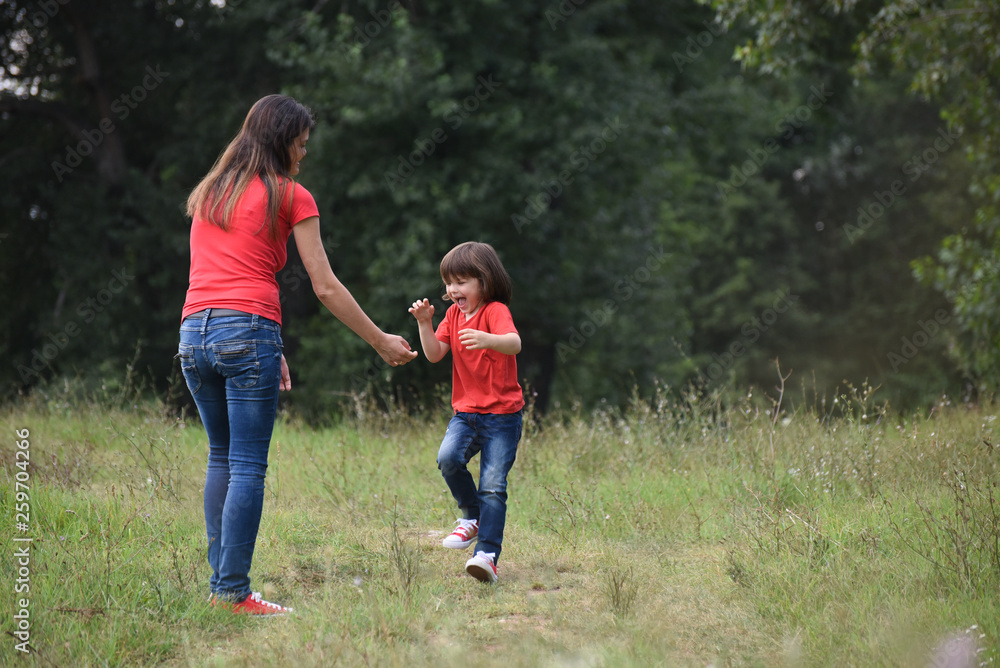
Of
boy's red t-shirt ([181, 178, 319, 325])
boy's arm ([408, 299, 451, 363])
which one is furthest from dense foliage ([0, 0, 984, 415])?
boy's red t-shirt ([181, 178, 319, 325])

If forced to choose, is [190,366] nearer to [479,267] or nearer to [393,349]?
[393,349]

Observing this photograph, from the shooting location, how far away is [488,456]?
406 centimetres

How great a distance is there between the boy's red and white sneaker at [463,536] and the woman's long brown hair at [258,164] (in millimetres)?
1804

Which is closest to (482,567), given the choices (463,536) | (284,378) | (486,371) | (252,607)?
(463,536)

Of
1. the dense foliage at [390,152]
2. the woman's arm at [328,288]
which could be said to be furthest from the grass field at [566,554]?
the dense foliage at [390,152]

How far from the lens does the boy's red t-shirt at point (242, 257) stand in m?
3.35

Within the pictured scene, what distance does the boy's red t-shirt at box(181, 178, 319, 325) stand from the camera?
3346 mm

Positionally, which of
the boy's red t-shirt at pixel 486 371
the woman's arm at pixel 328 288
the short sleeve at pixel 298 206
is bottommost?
the boy's red t-shirt at pixel 486 371

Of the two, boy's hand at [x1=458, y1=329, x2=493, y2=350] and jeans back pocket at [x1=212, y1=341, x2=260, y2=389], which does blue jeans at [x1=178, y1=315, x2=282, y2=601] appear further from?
boy's hand at [x1=458, y1=329, x2=493, y2=350]

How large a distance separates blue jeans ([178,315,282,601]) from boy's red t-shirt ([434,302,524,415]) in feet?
3.23

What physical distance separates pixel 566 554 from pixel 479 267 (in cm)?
162

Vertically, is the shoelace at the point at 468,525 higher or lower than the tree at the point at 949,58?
lower

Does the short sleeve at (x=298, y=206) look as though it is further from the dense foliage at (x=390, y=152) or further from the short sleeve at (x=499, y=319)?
the dense foliage at (x=390, y=152)

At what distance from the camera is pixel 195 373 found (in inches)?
134
